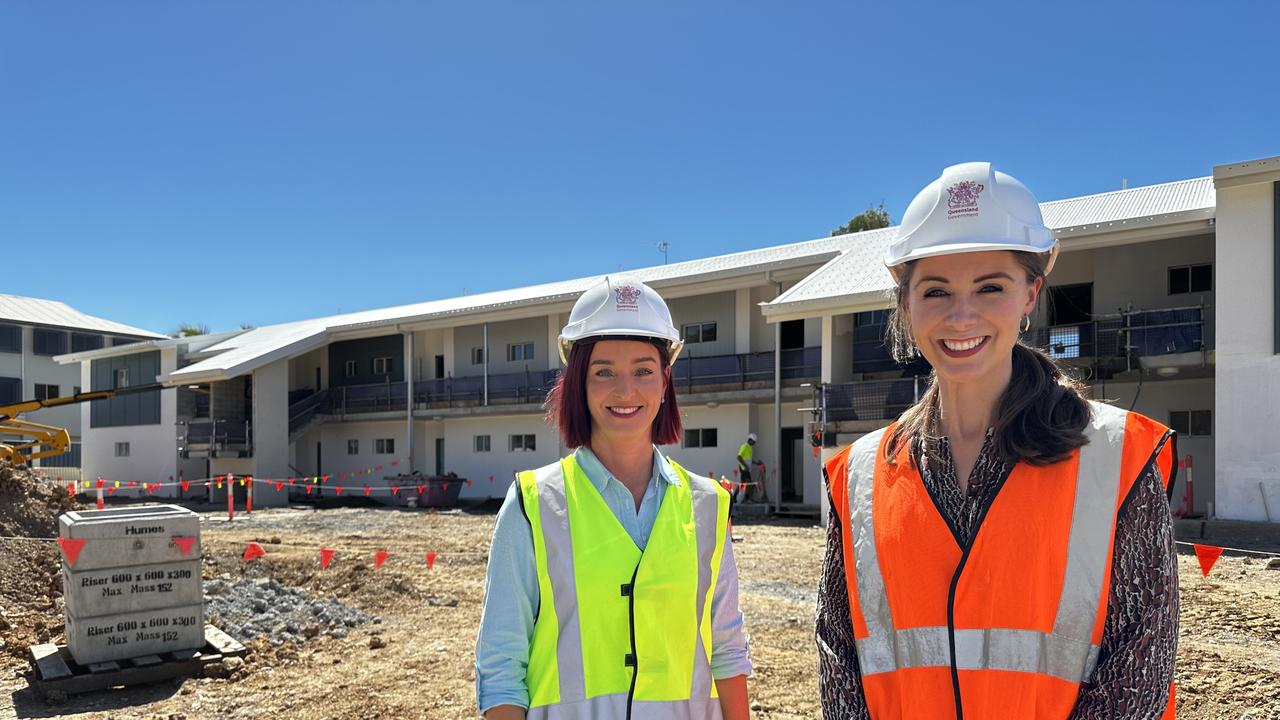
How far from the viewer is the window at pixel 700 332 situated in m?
24.9

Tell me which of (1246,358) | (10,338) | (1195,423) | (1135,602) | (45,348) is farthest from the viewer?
(45,348)

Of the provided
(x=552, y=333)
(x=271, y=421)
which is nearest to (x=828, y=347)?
(x=552, y=333)

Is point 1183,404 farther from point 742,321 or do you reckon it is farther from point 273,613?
point 273,613

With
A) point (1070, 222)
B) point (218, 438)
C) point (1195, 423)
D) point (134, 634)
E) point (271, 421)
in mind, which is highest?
point (1070, 222)

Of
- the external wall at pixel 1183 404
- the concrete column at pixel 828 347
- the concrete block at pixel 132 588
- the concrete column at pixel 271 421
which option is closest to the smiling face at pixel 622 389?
the concrete block at pixel 132 588

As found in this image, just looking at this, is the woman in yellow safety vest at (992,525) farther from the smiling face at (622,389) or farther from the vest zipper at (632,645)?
the smiling face at (622,389)

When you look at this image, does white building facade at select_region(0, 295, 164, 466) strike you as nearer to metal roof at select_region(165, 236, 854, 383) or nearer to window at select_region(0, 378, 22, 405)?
window at select_region(0, 378, 22, 405)

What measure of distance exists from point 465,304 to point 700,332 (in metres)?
10.9

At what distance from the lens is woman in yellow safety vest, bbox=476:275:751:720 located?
223 cm

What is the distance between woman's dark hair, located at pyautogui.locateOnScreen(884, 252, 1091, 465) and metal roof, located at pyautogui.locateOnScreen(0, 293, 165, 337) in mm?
45379

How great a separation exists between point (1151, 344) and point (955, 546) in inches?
641

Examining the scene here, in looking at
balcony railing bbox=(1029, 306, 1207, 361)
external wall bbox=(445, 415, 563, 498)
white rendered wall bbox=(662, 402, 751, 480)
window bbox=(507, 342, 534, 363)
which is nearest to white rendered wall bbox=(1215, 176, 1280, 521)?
balcony railing bbox=(1029, 306, 1207, 361)

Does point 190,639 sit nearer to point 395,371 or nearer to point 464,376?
point 464,376

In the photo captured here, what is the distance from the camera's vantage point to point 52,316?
40812 mm
